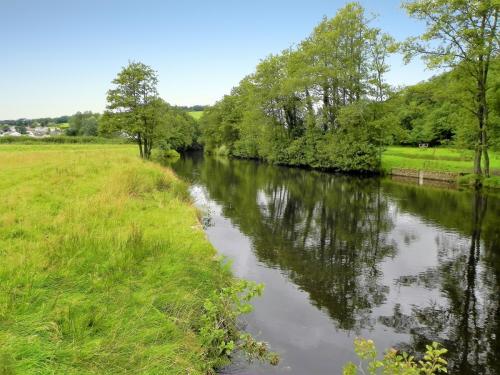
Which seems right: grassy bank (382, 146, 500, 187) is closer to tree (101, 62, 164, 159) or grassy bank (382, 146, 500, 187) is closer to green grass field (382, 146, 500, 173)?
green grass field (382, 146, 500, 173)

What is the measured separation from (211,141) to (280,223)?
84120 millimetres

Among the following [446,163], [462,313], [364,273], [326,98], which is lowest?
[462,313]

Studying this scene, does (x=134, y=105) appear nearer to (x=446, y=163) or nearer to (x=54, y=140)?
(x=446, y=163)

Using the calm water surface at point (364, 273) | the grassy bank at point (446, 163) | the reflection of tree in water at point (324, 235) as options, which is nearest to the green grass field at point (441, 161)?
the grassy bank at point (446, 163)

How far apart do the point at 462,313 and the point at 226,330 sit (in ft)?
24.7

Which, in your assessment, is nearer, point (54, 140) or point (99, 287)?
point (99, 287)

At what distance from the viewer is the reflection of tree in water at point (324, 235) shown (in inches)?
488

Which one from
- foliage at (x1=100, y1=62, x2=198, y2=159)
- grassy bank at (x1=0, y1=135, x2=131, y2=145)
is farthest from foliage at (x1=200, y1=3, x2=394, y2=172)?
grassy bank at (x1=0, y1=135, x2=131, y2=145)

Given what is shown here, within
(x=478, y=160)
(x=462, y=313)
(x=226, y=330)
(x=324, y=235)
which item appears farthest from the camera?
(x=478, y=160)

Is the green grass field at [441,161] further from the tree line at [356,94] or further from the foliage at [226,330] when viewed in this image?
the foliage at [226,330]

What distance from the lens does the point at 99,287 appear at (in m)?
7.88

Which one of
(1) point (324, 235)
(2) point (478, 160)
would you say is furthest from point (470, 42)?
(1) point (324, 235)

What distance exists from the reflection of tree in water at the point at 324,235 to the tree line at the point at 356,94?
34.9ft

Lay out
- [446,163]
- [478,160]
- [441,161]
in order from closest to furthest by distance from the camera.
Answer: [478,160], [446,163], [441,161]
